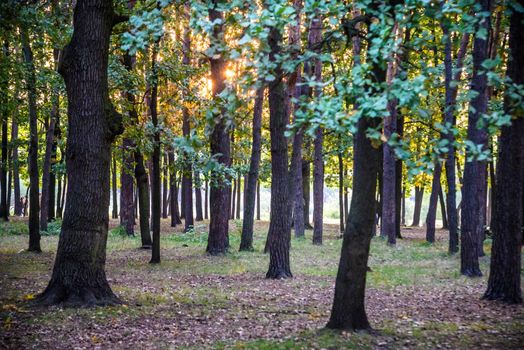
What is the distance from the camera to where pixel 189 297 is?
1135 cm

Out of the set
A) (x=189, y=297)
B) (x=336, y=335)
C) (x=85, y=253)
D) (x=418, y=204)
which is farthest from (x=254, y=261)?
(x=418, y=204)

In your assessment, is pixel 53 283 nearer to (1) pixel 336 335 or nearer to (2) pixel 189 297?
(2) pixel 189 297

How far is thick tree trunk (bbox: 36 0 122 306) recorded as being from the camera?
9.61 metres

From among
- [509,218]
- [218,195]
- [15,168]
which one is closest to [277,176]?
[218,195]

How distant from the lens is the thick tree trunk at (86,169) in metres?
9.61

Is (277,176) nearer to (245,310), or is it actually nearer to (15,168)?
(245,310)

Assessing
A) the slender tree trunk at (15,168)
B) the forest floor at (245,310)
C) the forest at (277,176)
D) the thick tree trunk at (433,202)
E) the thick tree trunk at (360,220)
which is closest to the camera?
the forest at (277,176)

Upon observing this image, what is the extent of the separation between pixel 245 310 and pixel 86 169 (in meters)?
4.20

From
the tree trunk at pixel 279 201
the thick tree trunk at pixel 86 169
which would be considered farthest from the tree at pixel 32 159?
the tree trunk at pixel 279 201

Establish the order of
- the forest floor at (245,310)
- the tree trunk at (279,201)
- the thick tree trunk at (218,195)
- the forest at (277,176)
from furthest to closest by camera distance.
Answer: the thick tree trunk at (218,195)
the tree trunk at (279,201)
the forest floor at (245,310)
the forest at (277,176)

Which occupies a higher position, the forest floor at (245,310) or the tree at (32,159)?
the tree at (32,159)

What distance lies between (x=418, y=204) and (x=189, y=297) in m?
35.9

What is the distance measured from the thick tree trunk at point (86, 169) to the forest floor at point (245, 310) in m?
0.62

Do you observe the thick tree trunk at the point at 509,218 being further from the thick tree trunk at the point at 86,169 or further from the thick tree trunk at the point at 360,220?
the thick tree trunk at the point at 86,169
